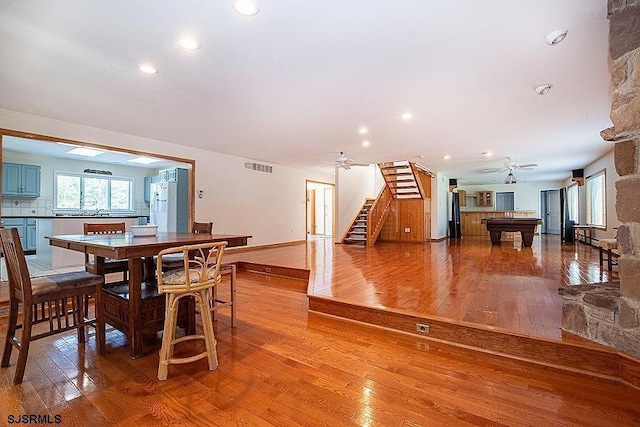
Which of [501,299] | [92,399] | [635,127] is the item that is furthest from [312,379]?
[635,127]

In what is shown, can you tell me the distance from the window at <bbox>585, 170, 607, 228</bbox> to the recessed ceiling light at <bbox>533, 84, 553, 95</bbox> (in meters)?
5.53

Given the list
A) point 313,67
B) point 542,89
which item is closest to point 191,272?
point 313,67

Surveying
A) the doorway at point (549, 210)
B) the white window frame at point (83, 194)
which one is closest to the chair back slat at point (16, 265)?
the white window frame at point (83, 194)

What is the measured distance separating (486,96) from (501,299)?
7.58 ft

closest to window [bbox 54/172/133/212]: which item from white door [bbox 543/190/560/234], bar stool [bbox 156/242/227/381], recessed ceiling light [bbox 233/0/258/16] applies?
bar stool [bbox 156/242/227/381]

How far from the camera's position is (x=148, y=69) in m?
2.79

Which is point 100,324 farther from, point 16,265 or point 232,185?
point 232,185

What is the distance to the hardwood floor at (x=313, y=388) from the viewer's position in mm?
1570

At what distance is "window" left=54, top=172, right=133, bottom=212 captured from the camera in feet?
24.8

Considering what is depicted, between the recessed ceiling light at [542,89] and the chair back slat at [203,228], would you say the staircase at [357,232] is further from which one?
the chair back slat at [203,228]

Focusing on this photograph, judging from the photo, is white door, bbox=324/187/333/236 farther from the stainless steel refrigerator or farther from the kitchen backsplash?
the kitchen backsplash

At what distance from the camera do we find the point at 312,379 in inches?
75.7

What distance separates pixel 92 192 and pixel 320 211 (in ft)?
25.4

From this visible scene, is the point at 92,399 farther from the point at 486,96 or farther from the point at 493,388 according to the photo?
the point at 486,96
